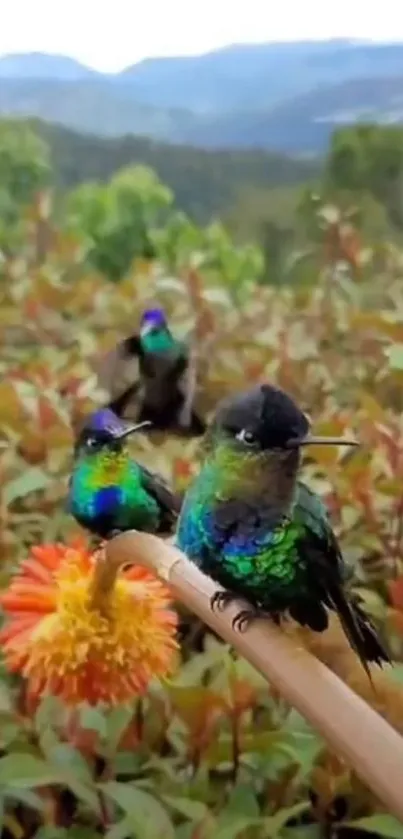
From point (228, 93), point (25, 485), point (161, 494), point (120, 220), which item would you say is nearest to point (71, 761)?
point (161, 494)

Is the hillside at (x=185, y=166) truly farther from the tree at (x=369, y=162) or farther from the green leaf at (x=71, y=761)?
the green leaf at (x=71, y=761)

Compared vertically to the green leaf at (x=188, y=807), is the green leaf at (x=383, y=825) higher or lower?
higher

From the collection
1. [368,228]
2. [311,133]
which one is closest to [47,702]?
[368,228]

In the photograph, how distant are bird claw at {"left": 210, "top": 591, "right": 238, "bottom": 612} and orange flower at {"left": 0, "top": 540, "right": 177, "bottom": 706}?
83 millimetres

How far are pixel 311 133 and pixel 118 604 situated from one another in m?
1.33

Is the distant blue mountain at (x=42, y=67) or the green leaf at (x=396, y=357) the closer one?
the green leaf at (x=396, y=357)

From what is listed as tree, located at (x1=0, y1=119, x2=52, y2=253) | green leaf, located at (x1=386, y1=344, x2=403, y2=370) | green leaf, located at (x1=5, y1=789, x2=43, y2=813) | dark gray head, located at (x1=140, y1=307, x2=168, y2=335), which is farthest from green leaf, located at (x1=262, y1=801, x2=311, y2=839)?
tree, located at (x1=0, y1=119, x2=52, y2=253)

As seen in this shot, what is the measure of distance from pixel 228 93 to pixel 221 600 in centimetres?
153

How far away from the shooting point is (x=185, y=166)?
5.82ft

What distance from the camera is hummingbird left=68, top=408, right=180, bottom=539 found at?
55 cm

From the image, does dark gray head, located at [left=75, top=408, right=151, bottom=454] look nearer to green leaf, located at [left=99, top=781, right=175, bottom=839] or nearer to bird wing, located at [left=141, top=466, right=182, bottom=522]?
bird wing, located at [left=141, top=466, right=182, bottom=522]

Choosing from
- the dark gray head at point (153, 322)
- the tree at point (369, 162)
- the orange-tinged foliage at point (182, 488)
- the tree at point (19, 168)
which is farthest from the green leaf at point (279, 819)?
the tree at point (19, 168)

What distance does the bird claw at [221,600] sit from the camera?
441 millimetres

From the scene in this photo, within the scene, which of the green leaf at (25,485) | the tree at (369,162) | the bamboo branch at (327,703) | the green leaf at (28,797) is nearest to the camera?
the bamboo branch at (327,703)
